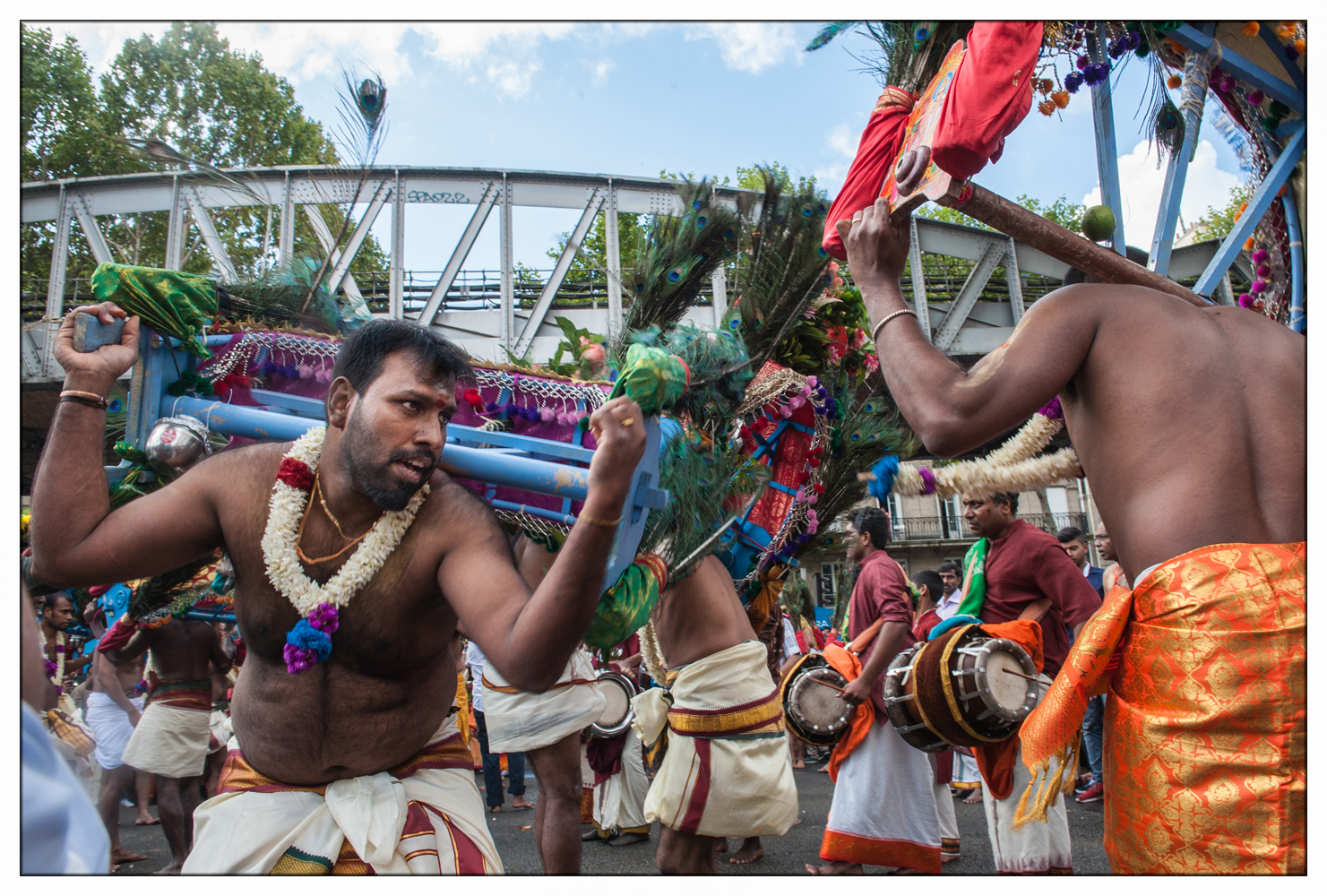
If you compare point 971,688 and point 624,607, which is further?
point 971,688

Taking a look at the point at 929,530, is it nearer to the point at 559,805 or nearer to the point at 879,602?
the point at 879,602

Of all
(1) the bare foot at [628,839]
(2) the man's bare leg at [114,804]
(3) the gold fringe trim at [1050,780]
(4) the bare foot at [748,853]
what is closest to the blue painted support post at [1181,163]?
(3) the gold fringe trim at [1050,780]

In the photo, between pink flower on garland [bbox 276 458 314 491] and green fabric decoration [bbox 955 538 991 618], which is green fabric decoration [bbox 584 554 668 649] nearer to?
pink flower on garland [bbox 276 458 314 491]

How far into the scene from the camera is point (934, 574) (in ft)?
24.7

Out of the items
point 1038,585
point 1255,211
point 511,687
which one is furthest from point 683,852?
point 1255,211

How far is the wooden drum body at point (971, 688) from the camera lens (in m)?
3.32

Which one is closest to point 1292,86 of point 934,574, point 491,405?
point 491,405

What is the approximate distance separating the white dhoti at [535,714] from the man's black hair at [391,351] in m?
2.15

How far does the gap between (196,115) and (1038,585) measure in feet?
14.4

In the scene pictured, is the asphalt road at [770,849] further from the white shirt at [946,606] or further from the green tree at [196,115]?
the green tree at [196,115]

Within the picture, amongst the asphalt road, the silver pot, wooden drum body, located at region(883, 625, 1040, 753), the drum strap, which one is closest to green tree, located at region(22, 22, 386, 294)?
the silver pot

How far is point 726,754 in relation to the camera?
368cm

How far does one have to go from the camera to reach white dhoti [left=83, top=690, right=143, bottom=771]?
6.27 meters

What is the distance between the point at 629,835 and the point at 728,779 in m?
2.72
